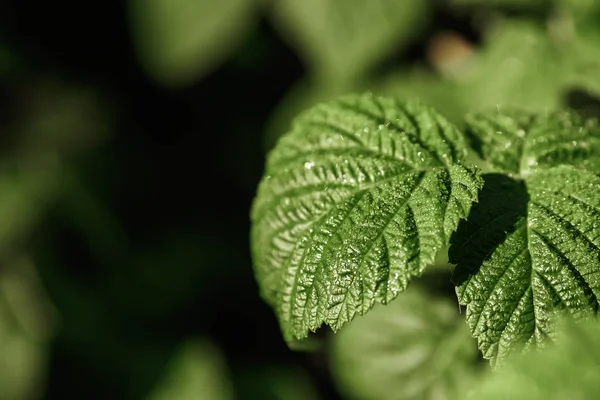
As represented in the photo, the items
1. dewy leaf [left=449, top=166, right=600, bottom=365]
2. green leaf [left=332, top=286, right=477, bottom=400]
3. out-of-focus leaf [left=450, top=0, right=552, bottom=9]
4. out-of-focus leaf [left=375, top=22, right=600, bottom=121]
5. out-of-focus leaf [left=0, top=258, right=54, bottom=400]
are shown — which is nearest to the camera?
dewy leaf [left=449, top=166, right=600, bottom=365]

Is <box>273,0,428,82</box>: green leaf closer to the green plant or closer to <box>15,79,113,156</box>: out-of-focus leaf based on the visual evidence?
the green plant

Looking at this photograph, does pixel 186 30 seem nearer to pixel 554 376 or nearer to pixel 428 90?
pixel 428 90

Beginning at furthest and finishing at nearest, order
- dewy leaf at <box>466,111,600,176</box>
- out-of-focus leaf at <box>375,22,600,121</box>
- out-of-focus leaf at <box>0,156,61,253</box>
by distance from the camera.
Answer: out-of-focus leaf at <box>0,156,61,253</box> < out-of-focus leaf at <box>375,22,600,121</box> < dewy leaf at <box>466,111,600,176</box>

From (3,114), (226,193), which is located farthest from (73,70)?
(226,193)

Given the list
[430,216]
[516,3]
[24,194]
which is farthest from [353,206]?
[24,194]

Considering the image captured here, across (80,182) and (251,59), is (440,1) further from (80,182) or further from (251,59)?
(80,182)

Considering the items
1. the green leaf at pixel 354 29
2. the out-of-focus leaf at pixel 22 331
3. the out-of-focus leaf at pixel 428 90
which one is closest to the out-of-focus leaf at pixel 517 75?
the out-of-focus leaf at pixel 428 90

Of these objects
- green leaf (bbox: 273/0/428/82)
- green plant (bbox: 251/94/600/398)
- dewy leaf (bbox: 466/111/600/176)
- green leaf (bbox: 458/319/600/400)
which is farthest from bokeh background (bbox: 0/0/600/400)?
green leaf (bbox: 458/319/600/400)
